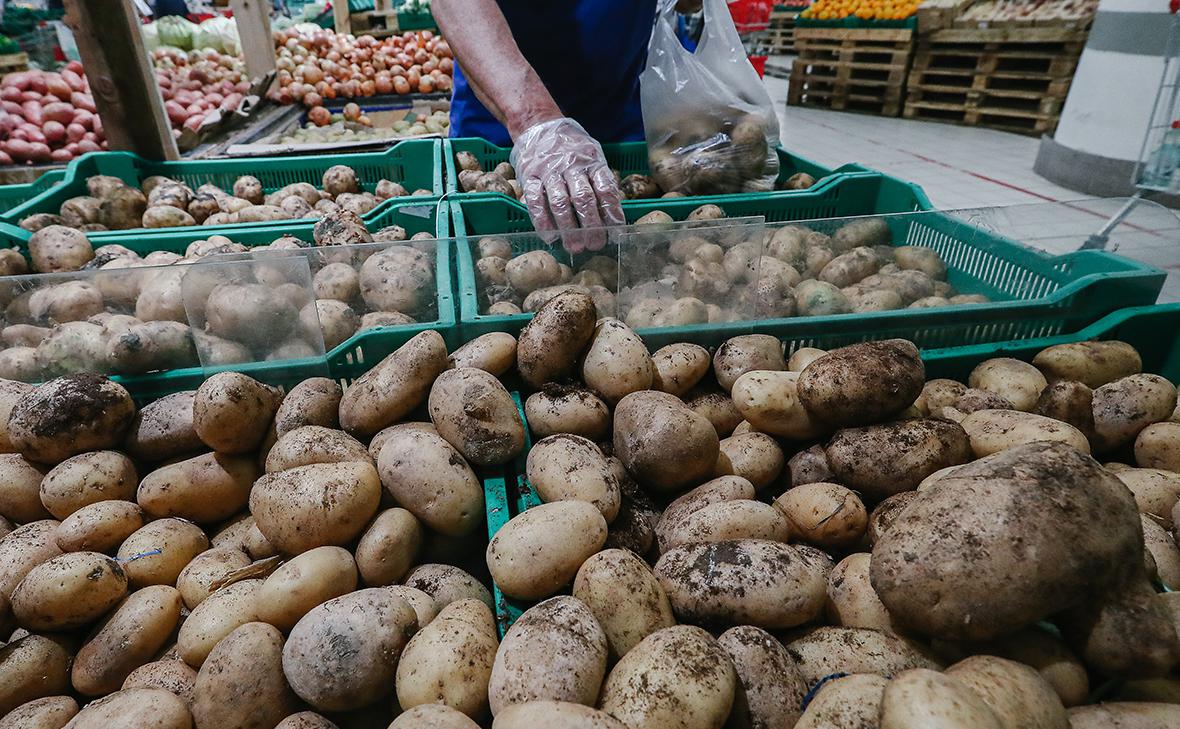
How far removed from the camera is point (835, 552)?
1.24 metres

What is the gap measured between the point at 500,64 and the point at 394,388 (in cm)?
172

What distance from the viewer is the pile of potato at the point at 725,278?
5.99ft

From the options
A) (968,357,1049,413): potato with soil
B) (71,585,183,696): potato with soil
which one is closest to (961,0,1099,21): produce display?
(968,357,1049,413): potato with soil

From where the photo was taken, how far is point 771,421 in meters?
1.41

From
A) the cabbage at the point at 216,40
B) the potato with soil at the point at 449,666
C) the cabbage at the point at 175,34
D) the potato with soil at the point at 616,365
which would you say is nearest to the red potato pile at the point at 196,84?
the cabbage at the point at 216,40

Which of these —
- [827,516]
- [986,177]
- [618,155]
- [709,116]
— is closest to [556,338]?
[827,516]

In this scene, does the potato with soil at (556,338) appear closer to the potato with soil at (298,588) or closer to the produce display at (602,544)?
the produce display at (602,544)

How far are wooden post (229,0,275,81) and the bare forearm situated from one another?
359 cm

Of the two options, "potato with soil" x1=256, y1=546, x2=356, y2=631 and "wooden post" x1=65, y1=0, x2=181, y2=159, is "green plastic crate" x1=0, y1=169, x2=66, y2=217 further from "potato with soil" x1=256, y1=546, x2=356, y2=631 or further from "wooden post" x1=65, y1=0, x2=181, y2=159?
"potato with soil" x1=256, y1=546, x2=356, y2=631

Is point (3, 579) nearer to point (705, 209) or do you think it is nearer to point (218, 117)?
point (705, 209)

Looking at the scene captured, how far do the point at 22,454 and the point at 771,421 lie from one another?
5.27 ft

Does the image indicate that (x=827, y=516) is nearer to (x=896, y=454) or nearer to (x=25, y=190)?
(x=896, y=454)

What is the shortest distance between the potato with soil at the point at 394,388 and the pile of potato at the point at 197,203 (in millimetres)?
1326

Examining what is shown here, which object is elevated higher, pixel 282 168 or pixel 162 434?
pixel 282 168
